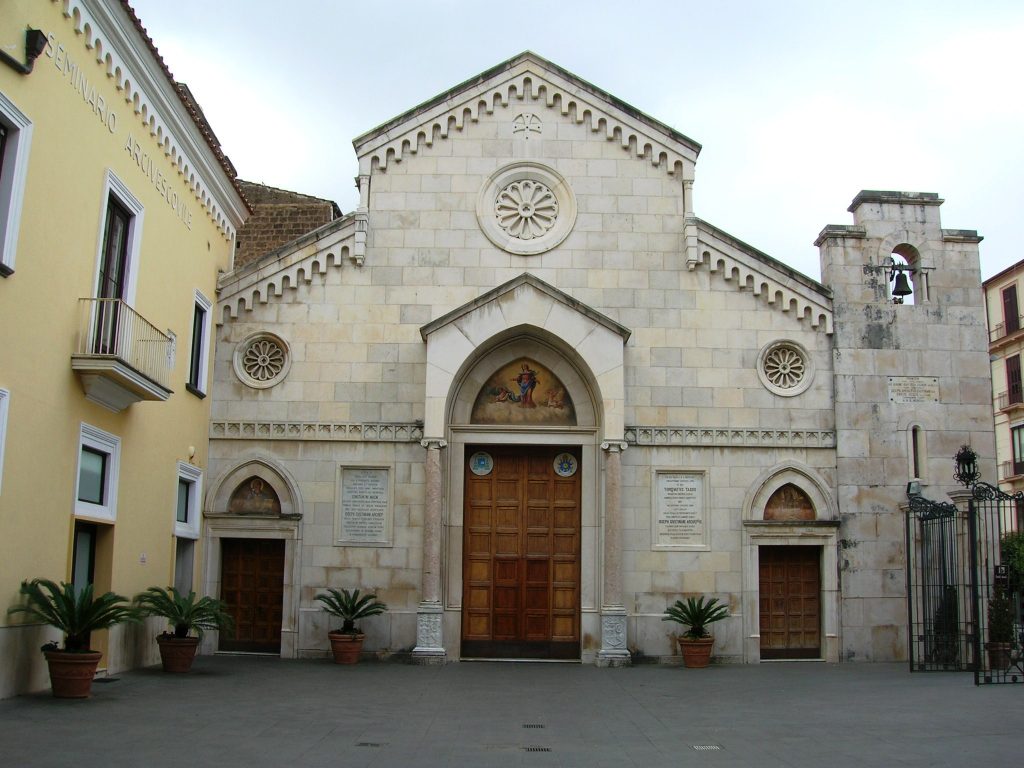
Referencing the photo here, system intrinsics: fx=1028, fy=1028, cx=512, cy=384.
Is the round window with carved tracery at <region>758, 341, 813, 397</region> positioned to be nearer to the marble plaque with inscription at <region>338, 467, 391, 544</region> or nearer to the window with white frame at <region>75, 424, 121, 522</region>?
the marble plaque with inscription at <region>338, 467, 391, 544</region>

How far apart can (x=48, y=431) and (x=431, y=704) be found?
6.31m

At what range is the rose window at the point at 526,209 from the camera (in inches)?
856

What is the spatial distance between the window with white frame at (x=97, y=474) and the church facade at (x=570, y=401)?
179 inches

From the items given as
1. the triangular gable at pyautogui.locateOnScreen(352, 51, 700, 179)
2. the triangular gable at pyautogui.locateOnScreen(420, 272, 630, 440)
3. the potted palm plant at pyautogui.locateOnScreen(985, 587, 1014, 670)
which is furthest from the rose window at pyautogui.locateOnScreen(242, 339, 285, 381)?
the potted palm plant at pyautogui.locateOnScreen(985, 587, 1014, 670)

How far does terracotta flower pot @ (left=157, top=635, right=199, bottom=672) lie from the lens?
16688 mm

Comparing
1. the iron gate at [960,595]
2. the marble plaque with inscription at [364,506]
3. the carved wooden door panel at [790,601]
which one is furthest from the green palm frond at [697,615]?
the marble plaque with inscription at [364,506]

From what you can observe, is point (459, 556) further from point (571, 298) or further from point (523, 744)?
point (523, 744)

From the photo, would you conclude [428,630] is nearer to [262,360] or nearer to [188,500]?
[188,500]

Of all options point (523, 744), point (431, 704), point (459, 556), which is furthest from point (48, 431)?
point (459, 556)

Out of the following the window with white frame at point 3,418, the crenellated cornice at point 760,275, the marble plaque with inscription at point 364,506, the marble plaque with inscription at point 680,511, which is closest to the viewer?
the window with white frame at point 3,418

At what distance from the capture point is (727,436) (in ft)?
68.6

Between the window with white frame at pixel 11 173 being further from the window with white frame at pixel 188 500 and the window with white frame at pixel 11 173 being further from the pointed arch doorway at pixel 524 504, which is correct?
the pointed arch doorway at pixel 524 504

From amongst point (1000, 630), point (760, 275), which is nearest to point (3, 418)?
point (760, 275)

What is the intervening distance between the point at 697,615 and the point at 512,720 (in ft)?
25.4
